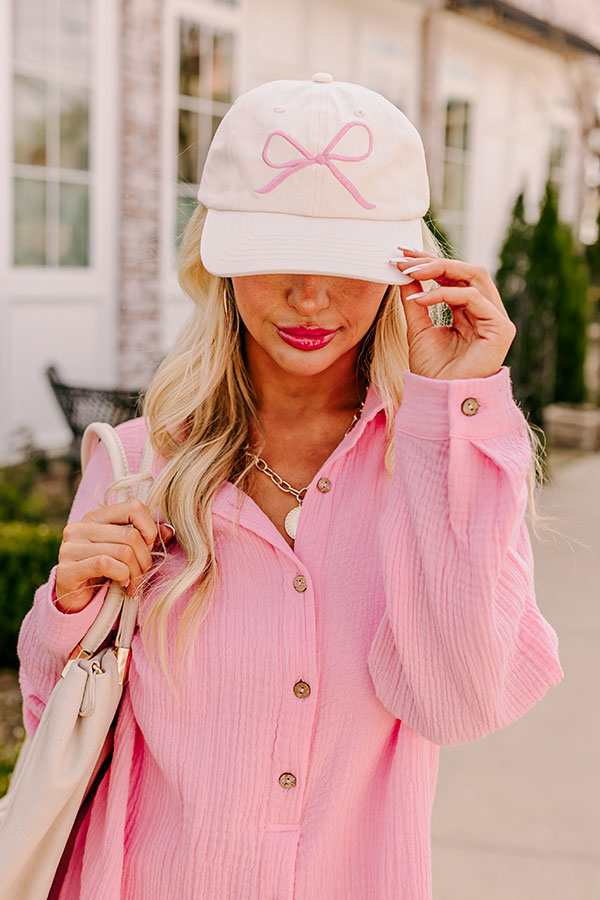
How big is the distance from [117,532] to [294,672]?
0.32 meters

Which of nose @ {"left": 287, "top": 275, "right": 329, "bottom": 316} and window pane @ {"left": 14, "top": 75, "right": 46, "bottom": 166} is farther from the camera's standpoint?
window pane @ {"left": 14, "top": 75, "right": 46, "bottom": 166}

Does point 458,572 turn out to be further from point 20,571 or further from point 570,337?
point 570,337

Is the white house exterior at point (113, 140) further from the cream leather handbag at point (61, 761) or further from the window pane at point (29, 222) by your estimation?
the cream leather handbag at point (61, 761)

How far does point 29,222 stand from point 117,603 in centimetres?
589

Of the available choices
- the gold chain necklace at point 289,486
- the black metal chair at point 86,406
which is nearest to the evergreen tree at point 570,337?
the black metal chair at point 86,406

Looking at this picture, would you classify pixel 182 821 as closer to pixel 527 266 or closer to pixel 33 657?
pixel 33 657

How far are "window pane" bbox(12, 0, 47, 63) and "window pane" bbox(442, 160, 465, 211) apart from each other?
18.3ft

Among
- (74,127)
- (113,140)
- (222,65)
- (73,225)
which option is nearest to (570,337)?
(222,65)

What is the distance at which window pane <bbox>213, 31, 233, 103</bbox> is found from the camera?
7.90m

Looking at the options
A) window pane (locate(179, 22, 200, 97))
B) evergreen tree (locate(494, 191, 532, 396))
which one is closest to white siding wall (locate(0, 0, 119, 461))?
window pane (locate(179, 22, 200, 97))

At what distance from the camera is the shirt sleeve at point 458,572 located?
51.6 inches

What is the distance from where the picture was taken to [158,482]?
60.2 inches

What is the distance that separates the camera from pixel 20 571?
3996 millimetres

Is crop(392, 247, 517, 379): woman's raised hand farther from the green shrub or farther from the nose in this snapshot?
A: the green shrub
